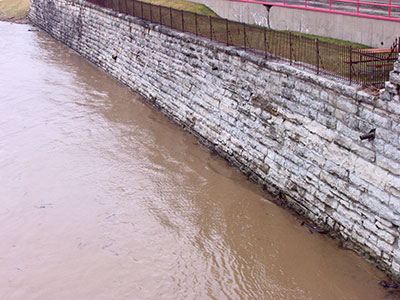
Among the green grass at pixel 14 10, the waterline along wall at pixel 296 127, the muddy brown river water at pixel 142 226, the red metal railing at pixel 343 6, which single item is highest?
the red metal railing at pixel 343 6

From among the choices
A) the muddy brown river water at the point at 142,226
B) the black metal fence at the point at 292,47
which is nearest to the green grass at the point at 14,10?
the black metal fence at the point at 292,47

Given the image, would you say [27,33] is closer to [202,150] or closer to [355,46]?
[202,150]

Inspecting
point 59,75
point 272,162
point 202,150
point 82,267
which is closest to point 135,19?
point 59,75

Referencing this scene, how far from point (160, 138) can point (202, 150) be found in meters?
1.49

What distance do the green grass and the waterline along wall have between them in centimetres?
1971

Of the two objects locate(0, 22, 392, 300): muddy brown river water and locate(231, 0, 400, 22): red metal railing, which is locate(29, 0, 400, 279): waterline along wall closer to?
locate(0, 22, 392, 300): muddy brown river water

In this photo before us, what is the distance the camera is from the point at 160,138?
13.1 m

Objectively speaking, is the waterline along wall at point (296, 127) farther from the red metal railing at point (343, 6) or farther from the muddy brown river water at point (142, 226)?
the red metal railing at point (343, 6)

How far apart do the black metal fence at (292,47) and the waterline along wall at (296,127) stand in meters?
0.37

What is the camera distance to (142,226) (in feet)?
Result: 30.1

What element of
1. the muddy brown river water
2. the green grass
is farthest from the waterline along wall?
the green grass

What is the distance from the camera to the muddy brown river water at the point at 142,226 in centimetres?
770

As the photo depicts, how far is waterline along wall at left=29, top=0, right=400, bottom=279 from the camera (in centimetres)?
742

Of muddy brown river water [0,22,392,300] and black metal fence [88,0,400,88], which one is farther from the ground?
black metal fence [88,0,400,88]
